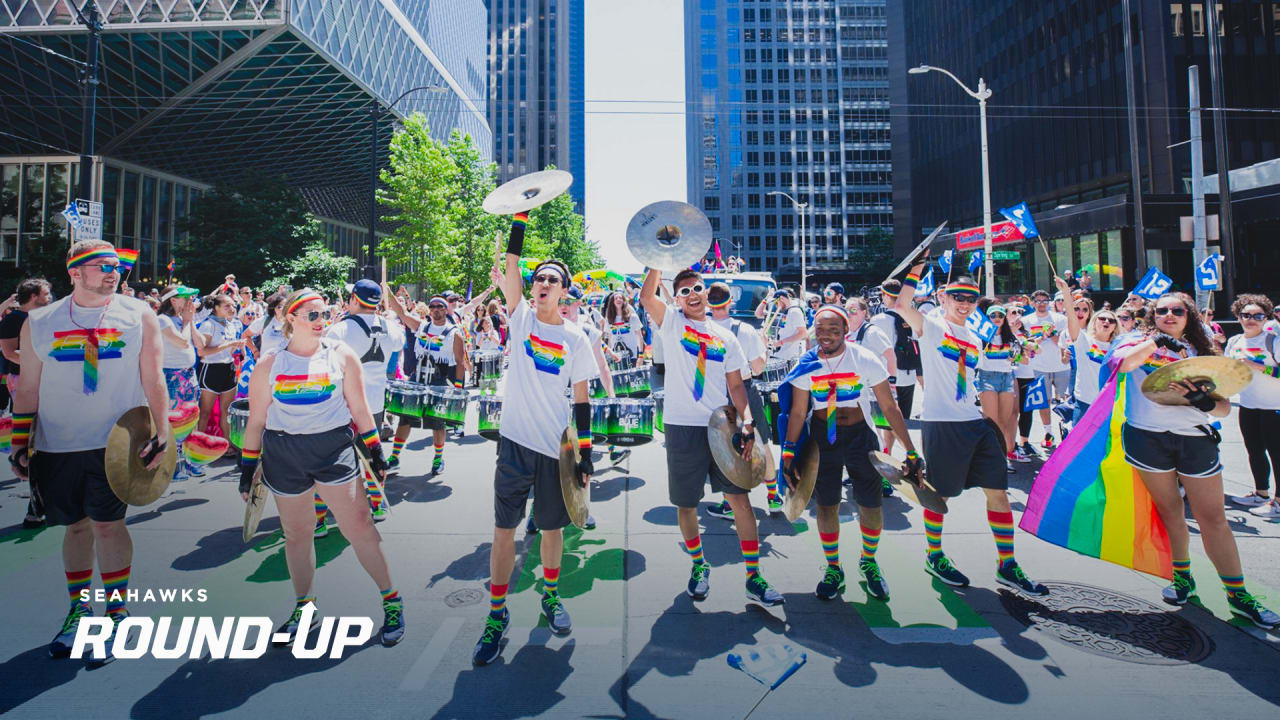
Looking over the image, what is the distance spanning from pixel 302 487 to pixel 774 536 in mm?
3768

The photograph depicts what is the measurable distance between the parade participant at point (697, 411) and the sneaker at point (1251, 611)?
9.05 ft

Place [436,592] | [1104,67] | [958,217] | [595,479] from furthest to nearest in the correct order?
[958,217]
[1104,67]
[595,479]
[436,592]

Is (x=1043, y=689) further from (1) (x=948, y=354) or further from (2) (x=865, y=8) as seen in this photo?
(2) (x=865, y=8)

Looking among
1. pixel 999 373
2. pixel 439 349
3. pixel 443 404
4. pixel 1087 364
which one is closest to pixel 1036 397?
pixel 1087 364

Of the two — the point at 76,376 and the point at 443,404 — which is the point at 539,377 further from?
the point at 443,404

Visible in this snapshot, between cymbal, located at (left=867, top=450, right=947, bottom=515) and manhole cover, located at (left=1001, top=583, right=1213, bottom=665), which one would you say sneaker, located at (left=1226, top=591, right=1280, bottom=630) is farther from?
cymbal, located at (left=867, top=450, right=947, bottom=515)

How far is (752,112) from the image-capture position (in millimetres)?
106125

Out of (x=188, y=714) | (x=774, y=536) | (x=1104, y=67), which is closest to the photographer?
(x=188, y=714)

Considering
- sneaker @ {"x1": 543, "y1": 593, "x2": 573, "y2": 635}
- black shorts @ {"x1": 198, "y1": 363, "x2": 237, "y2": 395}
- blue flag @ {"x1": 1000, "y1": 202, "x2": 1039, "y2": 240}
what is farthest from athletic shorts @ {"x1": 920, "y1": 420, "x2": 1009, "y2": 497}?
blue flag @ {"x1": 1000, "y1": 202, "x2": 1039, "y2": 240}

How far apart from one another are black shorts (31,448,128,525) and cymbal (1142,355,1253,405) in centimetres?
619

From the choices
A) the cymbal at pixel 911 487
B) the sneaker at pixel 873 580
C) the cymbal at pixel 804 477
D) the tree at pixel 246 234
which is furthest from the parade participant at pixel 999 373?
the tree at pixel 246 234

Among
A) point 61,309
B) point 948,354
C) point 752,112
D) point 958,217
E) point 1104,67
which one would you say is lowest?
point 948,354

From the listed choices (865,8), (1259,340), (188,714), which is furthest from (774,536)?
(865,8)

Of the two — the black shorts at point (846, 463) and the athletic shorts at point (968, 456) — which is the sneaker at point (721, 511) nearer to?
the black shorts at point (846, 463)
